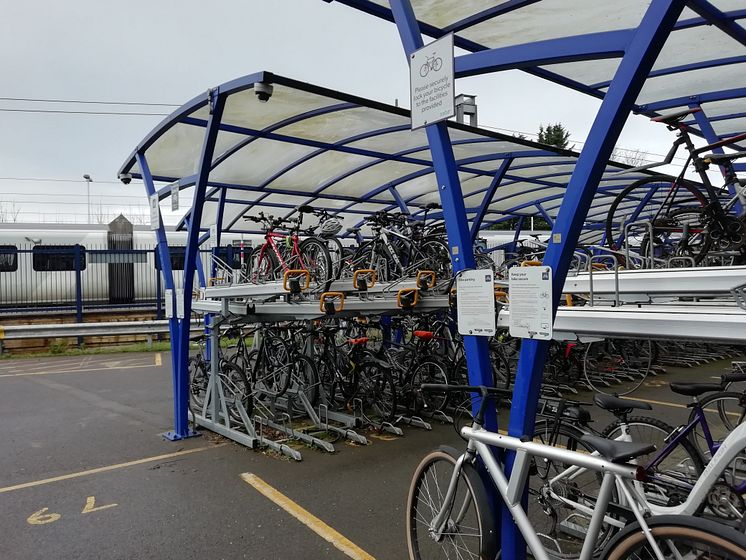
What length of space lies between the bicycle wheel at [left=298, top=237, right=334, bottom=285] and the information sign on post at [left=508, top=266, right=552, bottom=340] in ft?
11.5

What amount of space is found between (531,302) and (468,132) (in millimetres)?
5140

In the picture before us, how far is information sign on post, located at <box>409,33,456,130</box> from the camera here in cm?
278

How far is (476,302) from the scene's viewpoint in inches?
111

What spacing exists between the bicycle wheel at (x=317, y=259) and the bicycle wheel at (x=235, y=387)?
1563 millimetres

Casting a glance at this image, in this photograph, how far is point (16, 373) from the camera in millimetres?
10773

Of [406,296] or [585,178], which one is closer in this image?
[585,178]

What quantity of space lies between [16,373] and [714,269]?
12036 mm

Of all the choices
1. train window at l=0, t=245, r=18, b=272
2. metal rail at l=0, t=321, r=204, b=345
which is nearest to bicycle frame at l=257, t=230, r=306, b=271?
metal rail at l=0, t=321, r=204, b=345

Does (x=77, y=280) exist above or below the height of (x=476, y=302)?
above

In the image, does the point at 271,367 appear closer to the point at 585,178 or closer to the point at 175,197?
the point at 175,197

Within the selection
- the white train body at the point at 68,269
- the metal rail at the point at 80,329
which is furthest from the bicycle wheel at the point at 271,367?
the white train body at the point at 68,269

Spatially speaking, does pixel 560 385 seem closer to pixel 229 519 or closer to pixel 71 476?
pixel 229 519

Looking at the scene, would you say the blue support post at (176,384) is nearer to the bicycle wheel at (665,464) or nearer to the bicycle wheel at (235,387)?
the bicycle wheel at (235,387)

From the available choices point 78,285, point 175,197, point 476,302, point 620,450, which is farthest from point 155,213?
point 78,285
